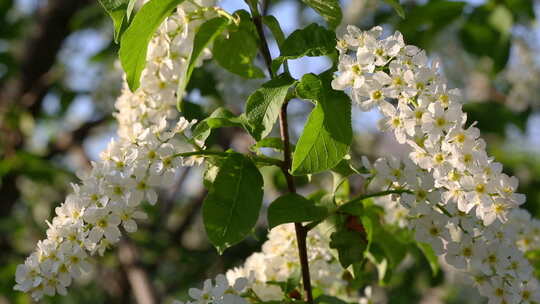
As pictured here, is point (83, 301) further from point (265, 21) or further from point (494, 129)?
point (265, 21)

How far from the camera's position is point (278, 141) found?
5.15 feet

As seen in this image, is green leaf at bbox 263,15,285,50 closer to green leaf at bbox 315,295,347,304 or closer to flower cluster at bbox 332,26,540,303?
flower cluster at bbox 332,26,540,303

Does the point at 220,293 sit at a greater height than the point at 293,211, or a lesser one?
lesser

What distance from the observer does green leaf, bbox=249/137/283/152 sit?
1.49 m

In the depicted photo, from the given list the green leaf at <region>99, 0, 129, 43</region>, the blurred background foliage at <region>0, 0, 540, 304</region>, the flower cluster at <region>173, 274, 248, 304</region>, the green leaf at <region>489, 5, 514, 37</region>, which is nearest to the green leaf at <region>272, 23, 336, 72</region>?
the green leaf at <region>99, 0, 129, 43</region>

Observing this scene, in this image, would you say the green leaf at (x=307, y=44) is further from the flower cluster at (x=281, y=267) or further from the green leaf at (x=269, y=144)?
the flower cluster at (x=281, y=267)

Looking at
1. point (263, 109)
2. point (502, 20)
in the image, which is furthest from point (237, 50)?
Result: point (502, 20)

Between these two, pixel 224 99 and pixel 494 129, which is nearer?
pixel 224 99

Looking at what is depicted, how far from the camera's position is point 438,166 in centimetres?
140

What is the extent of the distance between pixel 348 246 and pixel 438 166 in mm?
334

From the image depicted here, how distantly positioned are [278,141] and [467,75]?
421 cm

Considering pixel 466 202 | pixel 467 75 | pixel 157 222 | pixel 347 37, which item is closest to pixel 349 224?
pixel 466 202

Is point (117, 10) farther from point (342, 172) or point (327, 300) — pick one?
point (327, 300)

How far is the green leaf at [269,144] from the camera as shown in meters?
1.49
